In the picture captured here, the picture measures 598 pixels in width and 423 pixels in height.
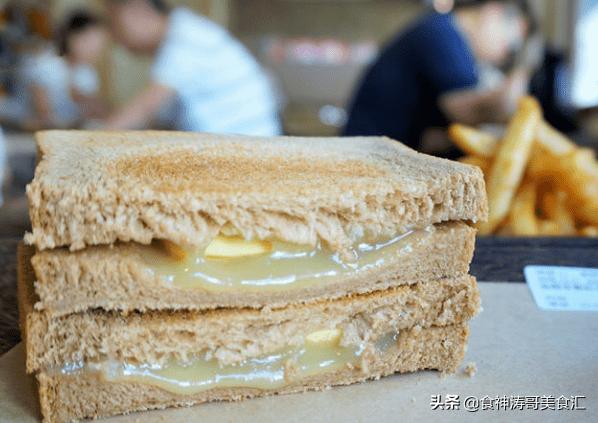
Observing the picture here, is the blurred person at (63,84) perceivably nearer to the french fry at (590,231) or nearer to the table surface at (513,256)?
the table surface at (513,256)

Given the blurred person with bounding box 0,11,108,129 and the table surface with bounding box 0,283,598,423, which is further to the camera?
the blurred person with bounding box 0,11,108,129

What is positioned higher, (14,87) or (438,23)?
(438,23)

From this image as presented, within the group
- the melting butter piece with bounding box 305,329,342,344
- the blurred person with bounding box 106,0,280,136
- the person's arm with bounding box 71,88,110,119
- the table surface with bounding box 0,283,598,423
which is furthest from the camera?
the person's arm with bounding box 71,88,110,119

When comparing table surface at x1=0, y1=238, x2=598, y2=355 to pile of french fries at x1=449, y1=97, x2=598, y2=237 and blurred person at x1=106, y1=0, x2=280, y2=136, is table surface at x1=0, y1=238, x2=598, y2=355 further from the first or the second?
blurred person at x1=106, y1=0, x2=280, y2=136

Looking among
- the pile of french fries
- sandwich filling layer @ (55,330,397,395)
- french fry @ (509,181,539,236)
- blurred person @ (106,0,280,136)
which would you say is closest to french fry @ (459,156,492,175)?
the pile of french fries

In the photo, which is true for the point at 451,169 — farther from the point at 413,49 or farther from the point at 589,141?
the point at 589,141

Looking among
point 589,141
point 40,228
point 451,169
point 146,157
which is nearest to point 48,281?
point 40,228
